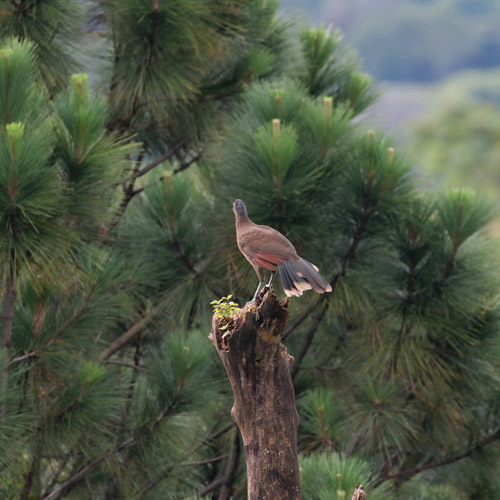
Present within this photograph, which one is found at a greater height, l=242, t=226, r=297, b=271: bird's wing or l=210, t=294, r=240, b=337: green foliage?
l=242, t=226, r=297, b=271: bird's wing

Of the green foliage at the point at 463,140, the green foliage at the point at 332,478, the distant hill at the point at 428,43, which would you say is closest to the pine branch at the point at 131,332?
the green foliage at the point at 332,478

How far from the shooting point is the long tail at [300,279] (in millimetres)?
2461

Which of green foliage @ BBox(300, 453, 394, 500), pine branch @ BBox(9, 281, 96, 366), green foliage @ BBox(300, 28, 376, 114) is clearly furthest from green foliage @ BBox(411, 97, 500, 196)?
green foliage @ BBox(300, 453, 394, 500)

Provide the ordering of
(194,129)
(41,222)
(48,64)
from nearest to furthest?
(41,222), (48,64), (194,129)

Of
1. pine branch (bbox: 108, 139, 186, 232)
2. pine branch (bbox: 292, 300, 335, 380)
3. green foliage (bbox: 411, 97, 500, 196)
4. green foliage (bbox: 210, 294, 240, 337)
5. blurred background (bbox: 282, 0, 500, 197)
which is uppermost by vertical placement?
green foliage (bbox: 210, 294, 240, 337)

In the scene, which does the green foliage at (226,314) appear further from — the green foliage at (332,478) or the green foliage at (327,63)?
the green foliage at (327,63)

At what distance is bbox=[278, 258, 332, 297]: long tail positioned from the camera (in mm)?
2461

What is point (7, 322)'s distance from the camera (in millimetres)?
3383

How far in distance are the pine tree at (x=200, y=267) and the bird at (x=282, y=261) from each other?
834 mm

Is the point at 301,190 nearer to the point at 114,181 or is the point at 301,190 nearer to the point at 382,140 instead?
the point at 382,140

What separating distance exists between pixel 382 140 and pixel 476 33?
2762 inches

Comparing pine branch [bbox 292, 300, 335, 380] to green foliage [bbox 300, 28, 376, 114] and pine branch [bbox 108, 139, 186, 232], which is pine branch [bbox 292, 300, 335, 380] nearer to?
pine branch [bbox 108, 139, 186, 232]

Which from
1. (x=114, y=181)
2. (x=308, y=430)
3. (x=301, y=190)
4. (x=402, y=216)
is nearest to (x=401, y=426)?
(x=308, y=430)

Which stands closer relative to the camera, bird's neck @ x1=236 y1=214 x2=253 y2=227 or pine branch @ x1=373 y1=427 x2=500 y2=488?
bird's neck @ x1=236 y1=214 x2=253 y2=227
